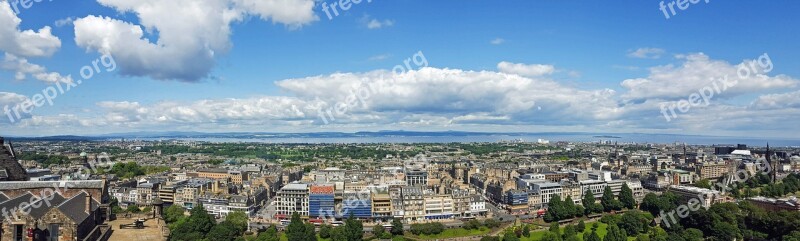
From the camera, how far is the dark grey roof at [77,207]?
2164 centimetres

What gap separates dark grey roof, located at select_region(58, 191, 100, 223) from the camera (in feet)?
71.0

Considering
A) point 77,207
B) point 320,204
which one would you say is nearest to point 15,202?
point 77,207

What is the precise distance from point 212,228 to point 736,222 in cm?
5444

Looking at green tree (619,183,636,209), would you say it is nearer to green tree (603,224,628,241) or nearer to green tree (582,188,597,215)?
green tree (582,188,597,215)

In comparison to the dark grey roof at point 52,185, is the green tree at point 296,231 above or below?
below

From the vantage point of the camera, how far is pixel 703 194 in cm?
7750

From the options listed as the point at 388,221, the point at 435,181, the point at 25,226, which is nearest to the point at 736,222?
the point at 388,221

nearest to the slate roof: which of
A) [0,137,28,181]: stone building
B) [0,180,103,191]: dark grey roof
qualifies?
[0,180,103,191]: dark grey roof

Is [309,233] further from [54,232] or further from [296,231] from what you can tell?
[54,232]

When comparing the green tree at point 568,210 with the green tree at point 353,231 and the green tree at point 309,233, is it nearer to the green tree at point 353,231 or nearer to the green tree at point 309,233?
the green tree at point 353,231

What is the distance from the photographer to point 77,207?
23.4 m

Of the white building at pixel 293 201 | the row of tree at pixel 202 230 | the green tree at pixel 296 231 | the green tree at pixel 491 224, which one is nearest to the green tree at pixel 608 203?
the green tree at pixel 491 224

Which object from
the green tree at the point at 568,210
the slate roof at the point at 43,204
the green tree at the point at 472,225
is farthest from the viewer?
the green tree at the point at 568,210

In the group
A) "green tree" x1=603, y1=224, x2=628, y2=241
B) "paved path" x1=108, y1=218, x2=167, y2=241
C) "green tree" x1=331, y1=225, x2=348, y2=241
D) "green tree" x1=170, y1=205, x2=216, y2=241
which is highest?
"paved path" x1=108, y1=218, x2=167, y2=241
